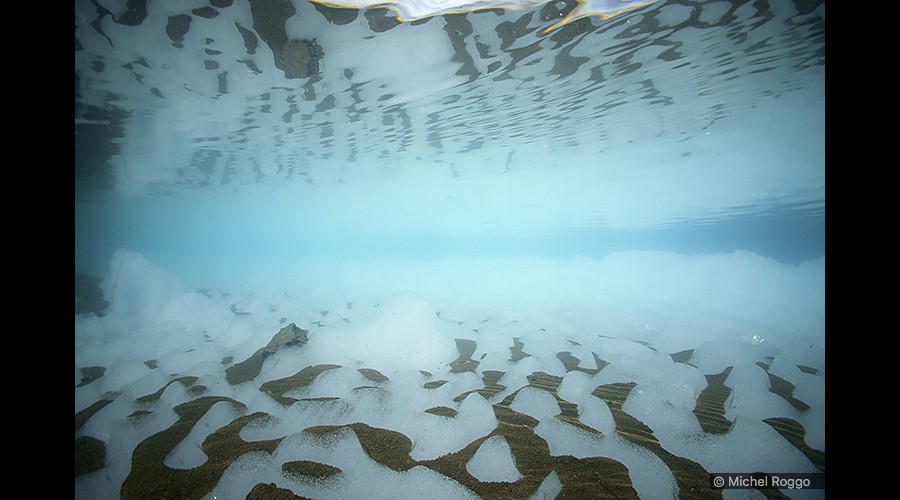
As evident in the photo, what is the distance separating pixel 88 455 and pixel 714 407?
672 centimetres

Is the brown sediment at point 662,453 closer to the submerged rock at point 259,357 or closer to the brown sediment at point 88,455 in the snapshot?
the brown sediment at point 88,455

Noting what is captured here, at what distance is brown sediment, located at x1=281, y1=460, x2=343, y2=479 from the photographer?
93.5 inches

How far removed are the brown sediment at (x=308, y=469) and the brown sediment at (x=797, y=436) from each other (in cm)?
439

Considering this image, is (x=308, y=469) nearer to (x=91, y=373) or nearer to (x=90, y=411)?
(x=90, y=411)

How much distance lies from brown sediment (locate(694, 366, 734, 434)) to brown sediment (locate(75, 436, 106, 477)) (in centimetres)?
582

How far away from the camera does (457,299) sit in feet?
48.8

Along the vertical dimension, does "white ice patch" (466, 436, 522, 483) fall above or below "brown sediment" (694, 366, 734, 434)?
above

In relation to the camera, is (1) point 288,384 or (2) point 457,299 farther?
(2) point 457,299

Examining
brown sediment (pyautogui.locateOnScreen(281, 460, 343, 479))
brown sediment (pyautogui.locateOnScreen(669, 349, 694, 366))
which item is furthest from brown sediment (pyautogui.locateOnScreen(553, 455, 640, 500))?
brown sediment (pyautogui.locateOnScreen(669, 349, 694, 366))

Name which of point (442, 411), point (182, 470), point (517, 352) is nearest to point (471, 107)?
point (517, 352)

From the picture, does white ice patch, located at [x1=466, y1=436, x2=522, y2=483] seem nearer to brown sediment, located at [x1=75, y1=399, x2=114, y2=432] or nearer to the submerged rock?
the submerged rock

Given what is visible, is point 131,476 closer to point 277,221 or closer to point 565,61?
point 565,61
